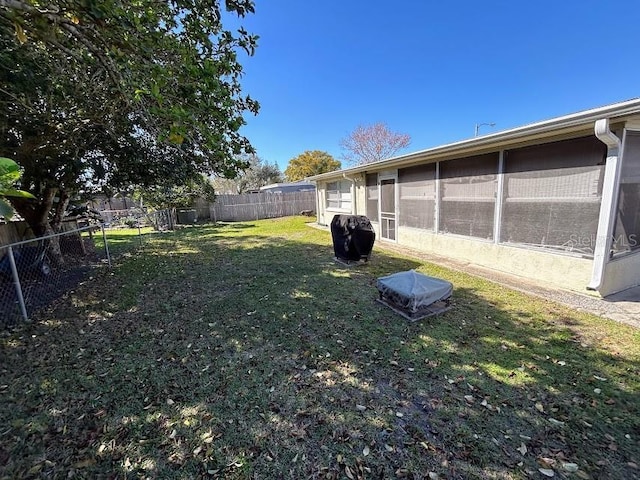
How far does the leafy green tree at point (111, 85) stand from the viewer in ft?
8.75

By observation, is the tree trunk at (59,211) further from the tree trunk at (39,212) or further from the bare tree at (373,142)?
the bare tree at (373,142)

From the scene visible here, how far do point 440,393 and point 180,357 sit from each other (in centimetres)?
265

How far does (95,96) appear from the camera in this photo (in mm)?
4363

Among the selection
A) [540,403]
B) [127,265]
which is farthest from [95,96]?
[540,403]

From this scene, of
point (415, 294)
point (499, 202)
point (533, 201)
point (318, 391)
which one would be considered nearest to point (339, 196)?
point (499, 202)

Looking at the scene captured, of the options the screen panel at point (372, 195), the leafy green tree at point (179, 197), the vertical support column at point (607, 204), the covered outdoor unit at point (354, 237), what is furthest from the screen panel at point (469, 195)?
the leafy green tree at point (179, 197)

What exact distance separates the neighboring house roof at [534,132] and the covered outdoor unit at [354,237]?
216 cm

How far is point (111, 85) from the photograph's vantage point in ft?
12.5

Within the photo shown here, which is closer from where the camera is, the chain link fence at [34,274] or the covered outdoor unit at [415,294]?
the covered outdoor unit at [415,294]

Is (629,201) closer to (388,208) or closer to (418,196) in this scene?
(418,196)

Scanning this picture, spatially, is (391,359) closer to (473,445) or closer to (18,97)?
(473,445)

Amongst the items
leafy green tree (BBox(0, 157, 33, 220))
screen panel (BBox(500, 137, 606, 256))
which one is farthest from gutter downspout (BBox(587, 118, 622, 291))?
leafy green tree (BBox(0, 157, 33, 220))

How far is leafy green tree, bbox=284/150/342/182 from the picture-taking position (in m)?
35.1

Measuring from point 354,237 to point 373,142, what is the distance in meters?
24.0
